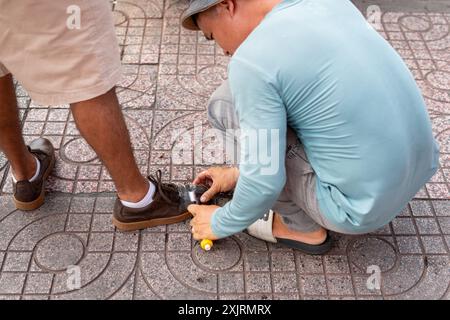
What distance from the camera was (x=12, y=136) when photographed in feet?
7.18

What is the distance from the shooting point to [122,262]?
2.17 meters

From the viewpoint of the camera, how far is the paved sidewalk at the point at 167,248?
2096 millimetres

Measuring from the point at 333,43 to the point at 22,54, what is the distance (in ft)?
3.31

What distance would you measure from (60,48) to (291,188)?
98 centimetres

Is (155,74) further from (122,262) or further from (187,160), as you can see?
(122,262)

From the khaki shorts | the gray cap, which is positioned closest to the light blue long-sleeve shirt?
the gray cap

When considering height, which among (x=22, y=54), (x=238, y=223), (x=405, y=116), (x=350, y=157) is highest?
(x=22, y=54)

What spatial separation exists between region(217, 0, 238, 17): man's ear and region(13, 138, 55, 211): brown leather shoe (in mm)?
1275

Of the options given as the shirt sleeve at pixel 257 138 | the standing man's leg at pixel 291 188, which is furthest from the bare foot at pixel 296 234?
the shirt sleeve at pixel 257 138

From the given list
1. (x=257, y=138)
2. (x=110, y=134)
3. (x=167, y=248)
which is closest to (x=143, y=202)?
(x=167, y=248)

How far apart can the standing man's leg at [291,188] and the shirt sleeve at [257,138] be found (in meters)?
0.20
